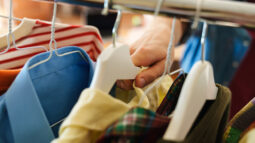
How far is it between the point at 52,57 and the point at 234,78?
33.8 inches

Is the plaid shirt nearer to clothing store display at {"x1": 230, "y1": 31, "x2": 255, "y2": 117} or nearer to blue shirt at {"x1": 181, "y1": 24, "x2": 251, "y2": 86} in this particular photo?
blue shirt at {"x1": 181, "y1": 24, "x2": 251, "y2": 86}

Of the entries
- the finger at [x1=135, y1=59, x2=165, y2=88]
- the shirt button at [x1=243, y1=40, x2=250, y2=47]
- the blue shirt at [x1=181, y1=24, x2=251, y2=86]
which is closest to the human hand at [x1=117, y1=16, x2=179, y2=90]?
the finger at [x1=135, y1=59, x2=165, y2=88]

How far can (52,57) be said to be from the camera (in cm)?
37

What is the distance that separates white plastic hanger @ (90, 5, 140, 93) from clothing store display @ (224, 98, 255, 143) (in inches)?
7.0

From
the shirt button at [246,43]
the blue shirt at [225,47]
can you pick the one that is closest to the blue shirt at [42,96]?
the blue shirt at [225,47]

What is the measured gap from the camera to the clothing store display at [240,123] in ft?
1.06

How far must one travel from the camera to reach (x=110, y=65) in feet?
0.93

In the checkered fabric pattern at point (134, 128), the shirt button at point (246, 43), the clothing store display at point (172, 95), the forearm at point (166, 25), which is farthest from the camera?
the shirt button at point (246, 43)

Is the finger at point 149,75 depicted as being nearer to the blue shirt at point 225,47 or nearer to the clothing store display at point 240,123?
the clothing store display at point 240,123

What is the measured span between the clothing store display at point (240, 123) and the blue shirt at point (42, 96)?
0.23m

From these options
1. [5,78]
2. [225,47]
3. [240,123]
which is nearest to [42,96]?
[5,78]

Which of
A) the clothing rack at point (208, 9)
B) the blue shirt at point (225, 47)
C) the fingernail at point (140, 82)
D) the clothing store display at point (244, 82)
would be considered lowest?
the clothing store display at point (244, 82)

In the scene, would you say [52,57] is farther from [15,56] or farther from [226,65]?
[226,65]

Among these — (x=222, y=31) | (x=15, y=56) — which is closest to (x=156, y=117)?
(x=15, y=56)
